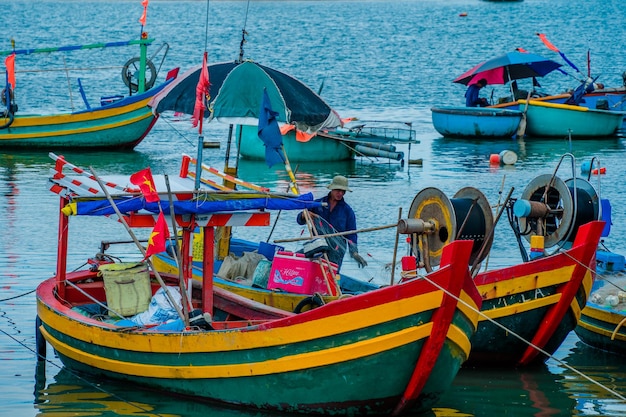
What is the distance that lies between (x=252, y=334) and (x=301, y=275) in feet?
7.95

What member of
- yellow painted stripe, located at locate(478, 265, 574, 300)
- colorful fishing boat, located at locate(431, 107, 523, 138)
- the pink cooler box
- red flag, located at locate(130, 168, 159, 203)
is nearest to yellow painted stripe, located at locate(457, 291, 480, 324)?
yellow painted stripe, located at locate(478, 265, 574, 300)

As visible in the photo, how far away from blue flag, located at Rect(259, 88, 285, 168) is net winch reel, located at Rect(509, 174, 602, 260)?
2520 millimetres

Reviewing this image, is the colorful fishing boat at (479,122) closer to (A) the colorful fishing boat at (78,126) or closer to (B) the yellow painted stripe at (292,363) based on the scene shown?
(A) the colorful fishing boat at (78,126)

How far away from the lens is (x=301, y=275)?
12328 millimetres

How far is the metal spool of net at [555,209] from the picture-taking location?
1212 cm

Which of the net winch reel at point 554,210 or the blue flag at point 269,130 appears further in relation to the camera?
the blue flag at point 269,130

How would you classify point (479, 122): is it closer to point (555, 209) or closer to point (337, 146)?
point (337, 146)

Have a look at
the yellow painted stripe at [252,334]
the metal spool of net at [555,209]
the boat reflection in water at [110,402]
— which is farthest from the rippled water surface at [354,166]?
the yellow painted stripe at [252,334]

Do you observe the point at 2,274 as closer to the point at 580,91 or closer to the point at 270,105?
the point at 270,105

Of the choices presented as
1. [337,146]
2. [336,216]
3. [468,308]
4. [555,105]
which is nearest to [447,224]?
[468,308]

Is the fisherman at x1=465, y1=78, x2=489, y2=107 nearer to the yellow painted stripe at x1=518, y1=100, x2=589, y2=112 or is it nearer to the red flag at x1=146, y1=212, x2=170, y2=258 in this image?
the yellow painted stripe at x1=518, y1=100, x2=589, y2=112

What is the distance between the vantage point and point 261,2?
156 metres

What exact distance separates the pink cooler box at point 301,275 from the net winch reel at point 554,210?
78.0 inches

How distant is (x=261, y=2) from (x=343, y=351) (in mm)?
148939
